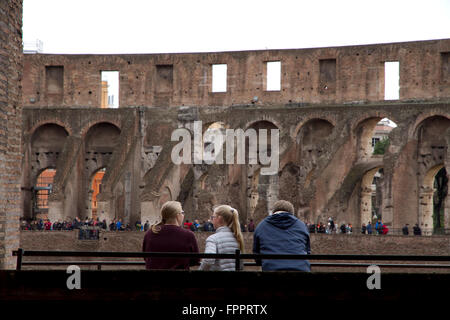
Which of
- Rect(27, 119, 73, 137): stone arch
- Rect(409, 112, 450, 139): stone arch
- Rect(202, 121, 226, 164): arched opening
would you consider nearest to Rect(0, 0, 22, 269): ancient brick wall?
Rect(409, 112, 450, 139): stone arch

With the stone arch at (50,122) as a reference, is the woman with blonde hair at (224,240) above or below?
below

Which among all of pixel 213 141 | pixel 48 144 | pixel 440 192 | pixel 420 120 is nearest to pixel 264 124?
pixel 420 120

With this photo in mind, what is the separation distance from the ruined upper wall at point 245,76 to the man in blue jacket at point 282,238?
75.6 ft

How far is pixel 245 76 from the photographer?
3119 centimetres

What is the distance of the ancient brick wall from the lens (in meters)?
9.25

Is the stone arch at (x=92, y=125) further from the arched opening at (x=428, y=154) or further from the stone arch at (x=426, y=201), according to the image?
the stone arch at (x=426, y=201)

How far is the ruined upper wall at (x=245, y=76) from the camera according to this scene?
28797 millimetres

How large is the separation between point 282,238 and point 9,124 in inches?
179

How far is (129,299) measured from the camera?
660 cm

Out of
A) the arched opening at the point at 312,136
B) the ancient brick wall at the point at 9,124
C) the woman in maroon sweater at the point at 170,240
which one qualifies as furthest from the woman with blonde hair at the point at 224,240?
the arched opening at the point at 312,136

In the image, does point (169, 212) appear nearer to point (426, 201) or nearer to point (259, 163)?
point (426, 201)

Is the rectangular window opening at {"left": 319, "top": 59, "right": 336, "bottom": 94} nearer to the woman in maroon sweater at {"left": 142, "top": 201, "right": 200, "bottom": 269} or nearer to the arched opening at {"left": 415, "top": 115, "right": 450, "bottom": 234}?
the arched opening at {"left": 415, "top": 115, "right": 450, "bottom": 234}
